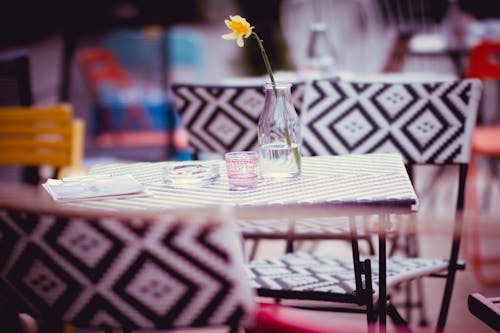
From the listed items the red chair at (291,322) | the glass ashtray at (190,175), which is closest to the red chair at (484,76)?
the glass ashtray at (190,175)

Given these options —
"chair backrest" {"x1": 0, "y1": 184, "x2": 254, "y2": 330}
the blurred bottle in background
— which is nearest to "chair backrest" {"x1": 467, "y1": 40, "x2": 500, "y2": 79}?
the blurred bottle in background

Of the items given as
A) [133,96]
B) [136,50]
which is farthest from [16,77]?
[136,50]

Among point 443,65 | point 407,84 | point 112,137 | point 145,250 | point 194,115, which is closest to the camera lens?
point 145,250

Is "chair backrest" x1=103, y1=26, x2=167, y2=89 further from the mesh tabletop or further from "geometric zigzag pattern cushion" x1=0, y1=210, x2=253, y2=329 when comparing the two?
"geometric zigzag pattern cushion" x1=0, y1=210, x2=253, y2=329

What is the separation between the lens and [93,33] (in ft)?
29.8

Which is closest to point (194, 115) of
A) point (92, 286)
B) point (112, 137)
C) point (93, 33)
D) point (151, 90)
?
point (92, 286)

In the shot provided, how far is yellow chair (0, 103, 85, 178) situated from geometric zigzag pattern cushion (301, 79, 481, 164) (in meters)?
1.08

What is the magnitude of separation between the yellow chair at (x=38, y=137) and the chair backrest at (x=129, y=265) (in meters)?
1.75

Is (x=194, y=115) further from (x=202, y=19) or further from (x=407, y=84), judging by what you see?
(x=202, y=19)

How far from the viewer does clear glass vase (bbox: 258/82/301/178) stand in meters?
1.76

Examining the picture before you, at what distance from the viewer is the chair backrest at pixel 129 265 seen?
110 cm

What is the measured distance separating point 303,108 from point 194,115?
1.20 feet

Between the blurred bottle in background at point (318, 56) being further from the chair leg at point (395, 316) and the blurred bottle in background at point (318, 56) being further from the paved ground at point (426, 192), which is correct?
the chair leg at point (395, 316)

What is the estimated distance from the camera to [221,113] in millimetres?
2426
